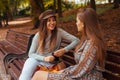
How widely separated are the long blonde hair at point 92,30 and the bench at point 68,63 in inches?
15.3

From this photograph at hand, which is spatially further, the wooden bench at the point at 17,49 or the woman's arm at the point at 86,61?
the wooden bench at the point at 17,49

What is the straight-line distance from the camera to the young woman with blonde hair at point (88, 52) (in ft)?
12.9

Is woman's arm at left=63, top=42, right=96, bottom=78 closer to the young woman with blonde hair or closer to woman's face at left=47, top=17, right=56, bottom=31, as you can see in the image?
the young woman with blonde hair

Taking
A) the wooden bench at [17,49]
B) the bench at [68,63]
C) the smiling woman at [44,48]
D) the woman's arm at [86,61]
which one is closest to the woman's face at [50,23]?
the smiling woman at [44,48]

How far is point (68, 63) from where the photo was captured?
6.11 meters

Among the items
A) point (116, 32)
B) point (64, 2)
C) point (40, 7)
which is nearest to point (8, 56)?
point (116, 32)

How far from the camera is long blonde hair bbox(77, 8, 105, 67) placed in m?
3.97

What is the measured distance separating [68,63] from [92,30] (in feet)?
7.04

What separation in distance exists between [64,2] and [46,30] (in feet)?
136

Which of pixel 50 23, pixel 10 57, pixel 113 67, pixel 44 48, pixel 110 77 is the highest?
pixel 50 23

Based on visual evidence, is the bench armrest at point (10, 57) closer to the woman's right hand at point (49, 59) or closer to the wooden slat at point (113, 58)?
the woman's right hand at point (49, 59)

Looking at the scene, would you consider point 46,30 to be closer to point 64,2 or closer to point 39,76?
point 39,76

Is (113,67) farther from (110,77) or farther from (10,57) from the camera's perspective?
(10,57)

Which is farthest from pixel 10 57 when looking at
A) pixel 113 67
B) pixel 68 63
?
pixel 113 67
